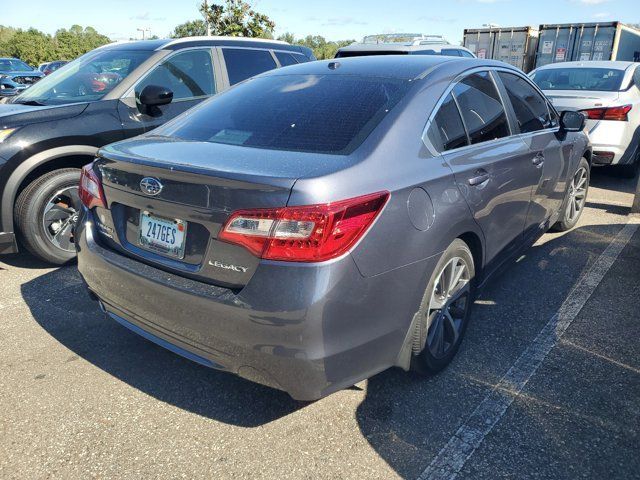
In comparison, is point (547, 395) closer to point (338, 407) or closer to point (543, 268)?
point (338, 407)

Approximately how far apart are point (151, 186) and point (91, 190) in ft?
2.02

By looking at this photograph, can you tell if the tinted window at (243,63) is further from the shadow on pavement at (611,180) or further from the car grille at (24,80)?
the car grille at (24,80)

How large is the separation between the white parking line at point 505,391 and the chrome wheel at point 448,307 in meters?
0.34

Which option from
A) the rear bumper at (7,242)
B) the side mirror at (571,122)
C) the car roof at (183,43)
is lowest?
the rear bumper at (7,242)

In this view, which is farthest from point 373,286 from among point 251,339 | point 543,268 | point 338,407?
point 543,268

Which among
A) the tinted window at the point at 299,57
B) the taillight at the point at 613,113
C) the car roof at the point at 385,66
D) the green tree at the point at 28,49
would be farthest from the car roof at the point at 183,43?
the green tree at the point at 28,49

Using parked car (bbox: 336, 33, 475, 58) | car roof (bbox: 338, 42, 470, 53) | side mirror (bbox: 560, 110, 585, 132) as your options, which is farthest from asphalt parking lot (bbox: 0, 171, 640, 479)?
car roof (bbox: 338, 42, 470, 53)

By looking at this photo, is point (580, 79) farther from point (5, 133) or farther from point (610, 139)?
point (5, 133)

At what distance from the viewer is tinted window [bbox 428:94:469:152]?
2.62 metres

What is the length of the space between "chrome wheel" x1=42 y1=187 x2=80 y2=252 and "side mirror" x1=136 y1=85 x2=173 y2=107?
95 centimetres

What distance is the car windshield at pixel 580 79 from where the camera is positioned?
7.23 meters

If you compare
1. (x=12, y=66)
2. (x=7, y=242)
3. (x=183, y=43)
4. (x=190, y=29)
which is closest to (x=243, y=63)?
(x=183, y=43)

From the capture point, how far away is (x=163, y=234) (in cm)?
230

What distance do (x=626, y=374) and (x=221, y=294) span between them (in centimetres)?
227
